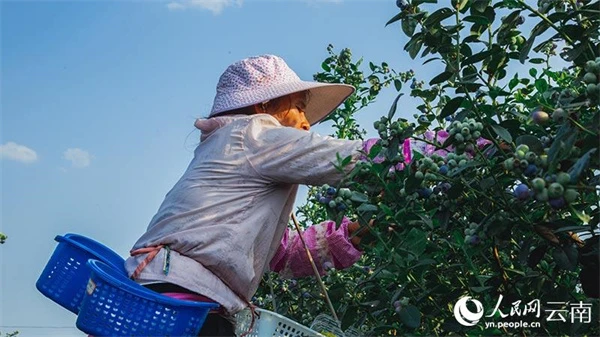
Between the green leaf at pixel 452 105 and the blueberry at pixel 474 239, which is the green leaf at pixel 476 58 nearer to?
the green leaf at pixel 452 105

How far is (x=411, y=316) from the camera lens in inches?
73.2

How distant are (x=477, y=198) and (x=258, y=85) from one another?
0.82 meters

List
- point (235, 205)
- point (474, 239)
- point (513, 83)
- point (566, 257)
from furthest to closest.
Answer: point (235, 205) → point (513, 83) → point (474, 239) → point (566, 257)

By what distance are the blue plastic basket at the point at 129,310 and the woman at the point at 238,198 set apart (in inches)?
7.8

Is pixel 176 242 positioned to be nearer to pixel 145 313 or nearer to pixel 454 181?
pixel 145 313

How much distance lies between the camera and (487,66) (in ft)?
6.39

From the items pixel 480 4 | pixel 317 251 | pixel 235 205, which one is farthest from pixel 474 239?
pixel 317 251


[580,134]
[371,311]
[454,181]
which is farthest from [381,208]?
[580,134]

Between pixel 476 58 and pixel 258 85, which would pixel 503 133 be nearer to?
pixel 476 58

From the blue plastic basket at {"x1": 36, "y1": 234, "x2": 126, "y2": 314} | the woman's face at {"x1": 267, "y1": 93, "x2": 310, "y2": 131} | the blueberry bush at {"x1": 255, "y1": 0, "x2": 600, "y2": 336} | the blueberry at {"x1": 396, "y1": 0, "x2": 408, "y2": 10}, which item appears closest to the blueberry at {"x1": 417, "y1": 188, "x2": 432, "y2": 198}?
the blueberry bush at {"x1": 255, "y1": 0, "x2": 600, "y2": 336}

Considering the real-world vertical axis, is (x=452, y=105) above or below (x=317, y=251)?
above

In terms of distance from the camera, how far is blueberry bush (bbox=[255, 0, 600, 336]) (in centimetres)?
166

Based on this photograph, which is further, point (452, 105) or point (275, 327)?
point (275, 327)

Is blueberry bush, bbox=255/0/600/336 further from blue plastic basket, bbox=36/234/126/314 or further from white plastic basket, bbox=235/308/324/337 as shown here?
blue plastic basket, bbox=36/234/126/314
